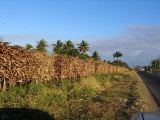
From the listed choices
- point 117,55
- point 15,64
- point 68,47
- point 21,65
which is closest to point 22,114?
point 15,64

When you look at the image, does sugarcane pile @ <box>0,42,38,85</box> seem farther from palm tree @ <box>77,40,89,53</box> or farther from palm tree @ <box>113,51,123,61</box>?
palm tree @ <box>113,51,123,61</box>

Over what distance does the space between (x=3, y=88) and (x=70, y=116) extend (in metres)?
4.04

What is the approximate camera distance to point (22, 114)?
12.2 meters

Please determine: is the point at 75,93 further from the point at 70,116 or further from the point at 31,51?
the point at 70,116

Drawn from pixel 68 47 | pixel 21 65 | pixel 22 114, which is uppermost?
pixel 68 47

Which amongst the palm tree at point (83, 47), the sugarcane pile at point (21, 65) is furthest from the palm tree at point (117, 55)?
the sugarcane pile at point (21, 65)

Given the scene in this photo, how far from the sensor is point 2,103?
13555 millimetres

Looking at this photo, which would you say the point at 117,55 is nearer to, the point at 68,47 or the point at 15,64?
the point at 68,47

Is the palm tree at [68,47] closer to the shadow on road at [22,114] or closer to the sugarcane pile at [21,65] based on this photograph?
the sugarcane pile at [21,65]

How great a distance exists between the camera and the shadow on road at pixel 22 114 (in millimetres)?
11805

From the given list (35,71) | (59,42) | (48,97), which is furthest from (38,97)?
(59,42)

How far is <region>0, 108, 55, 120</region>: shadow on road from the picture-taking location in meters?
11.8

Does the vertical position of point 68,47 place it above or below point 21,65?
above

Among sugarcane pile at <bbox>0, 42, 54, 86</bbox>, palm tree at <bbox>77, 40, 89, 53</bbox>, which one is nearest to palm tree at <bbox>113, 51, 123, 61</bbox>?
palm tree at <bbox>77, 40, 89, 53</bbox>
